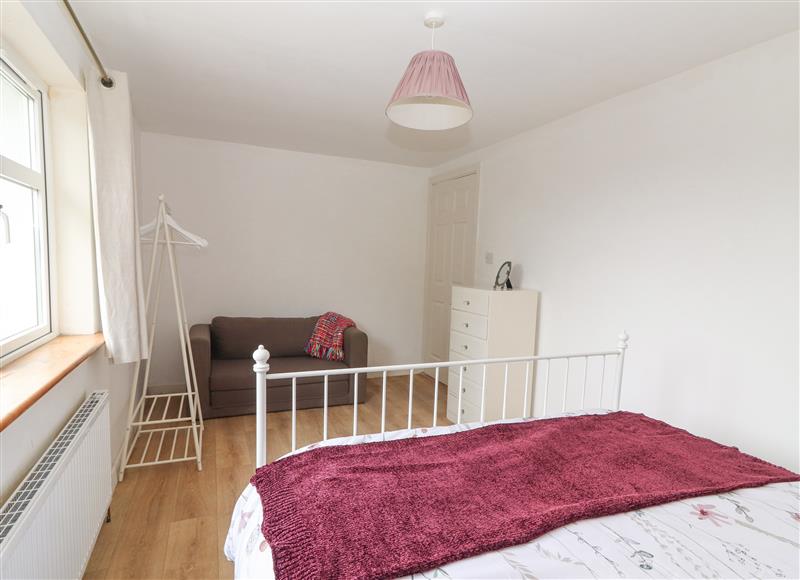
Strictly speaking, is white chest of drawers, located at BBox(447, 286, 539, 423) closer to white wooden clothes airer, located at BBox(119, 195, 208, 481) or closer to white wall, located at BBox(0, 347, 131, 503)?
white wooden clothes airer, located at BBox(119, 195, 208, 481)

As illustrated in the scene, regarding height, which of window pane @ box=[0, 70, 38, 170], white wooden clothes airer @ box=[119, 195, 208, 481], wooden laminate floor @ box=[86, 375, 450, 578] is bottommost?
wooden laminate floor @ box=[86, 375, 450, 578]

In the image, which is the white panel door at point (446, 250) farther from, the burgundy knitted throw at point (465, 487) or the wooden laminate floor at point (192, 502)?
the burgundy knitted throw at point (465, 487)

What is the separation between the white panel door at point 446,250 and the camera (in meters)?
4.05

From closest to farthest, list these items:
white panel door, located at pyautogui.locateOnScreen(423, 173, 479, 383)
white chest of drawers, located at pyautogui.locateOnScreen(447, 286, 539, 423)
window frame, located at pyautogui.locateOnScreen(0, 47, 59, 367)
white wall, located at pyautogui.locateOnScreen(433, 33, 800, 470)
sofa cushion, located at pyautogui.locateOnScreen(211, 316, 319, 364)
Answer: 1. window frame, located at pyautogui.locateOnScreen(0, 47, 59, 367)
2. white wall, located at pyautogui.locateOnScreen(433, 33, 800, 470)
3. white chest of drawers, located at pyautogui.locateOnScreen(447, 286, 539, 423)
4. sofa cushion, located at pyautogui.locateOnScreen(211, 316, 319, 364)
5. white panel door, located at pyautogui.locateOnScreen(423, 173, 479, 383)

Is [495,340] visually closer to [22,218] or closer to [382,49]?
[382,49]

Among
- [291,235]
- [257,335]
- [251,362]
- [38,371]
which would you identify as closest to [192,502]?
[38,371]

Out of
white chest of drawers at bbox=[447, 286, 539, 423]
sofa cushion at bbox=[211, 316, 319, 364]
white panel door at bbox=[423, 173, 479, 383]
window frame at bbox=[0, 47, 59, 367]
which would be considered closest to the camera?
window frame at bbox=[0, 47, 59, 367]

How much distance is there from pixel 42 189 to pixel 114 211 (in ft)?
0.87

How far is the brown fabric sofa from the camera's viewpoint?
3.26 meters

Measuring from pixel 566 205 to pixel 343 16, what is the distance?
193cm

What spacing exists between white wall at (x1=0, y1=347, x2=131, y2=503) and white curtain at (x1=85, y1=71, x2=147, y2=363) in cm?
15

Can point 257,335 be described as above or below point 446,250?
below

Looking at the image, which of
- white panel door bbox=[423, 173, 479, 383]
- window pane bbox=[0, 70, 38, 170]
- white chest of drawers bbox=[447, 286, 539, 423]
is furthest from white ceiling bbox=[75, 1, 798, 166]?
white chest of drawers bbox=[447, 286, 539, 423]

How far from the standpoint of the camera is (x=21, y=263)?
1.64 metres
